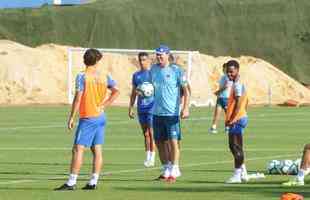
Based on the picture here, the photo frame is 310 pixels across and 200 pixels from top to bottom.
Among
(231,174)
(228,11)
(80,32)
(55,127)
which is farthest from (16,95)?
(231,174)

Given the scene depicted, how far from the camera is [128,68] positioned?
73.1 meters

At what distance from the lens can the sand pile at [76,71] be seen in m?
68.1

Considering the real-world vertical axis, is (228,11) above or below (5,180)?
above

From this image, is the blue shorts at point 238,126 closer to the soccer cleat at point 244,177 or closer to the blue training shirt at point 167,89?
the soccer cleat at point 244,177

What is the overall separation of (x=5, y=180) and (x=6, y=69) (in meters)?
50.1

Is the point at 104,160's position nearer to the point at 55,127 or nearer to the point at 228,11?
the point at 55,127

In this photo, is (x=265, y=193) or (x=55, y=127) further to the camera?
(x=55, y=127)

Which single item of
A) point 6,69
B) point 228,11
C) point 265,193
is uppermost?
point 228,11

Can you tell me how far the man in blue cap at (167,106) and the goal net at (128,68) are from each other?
4356 centimetres

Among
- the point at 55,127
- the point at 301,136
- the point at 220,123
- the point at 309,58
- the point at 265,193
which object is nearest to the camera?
the point at 265,193

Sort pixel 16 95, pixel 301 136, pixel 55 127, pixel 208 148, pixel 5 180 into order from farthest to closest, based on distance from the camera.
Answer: pixel 16 95 → pixel 55 127 → pixel 301 136 → pixel 208 148 → pixel 5 180

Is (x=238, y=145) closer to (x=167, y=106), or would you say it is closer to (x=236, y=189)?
(x=167, y=106)

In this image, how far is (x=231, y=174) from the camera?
21.5 m

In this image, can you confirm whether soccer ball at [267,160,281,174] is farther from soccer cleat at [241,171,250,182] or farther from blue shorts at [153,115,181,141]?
blue shorts at [153,115,181,141]
